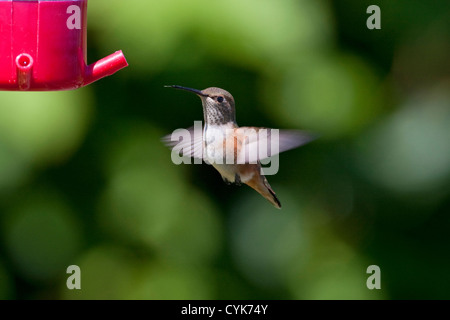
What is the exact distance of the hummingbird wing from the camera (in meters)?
3.44

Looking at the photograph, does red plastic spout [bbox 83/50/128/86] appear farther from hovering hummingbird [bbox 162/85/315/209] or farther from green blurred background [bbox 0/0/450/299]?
green blurred background [bbox 0/0/450/299]

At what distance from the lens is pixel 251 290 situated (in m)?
5.49

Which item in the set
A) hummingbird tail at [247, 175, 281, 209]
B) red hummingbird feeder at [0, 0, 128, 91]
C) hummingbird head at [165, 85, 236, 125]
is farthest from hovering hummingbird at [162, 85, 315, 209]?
red hummingbird feeder at [0, 0, 128, 91]

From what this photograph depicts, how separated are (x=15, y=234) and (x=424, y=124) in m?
2.93

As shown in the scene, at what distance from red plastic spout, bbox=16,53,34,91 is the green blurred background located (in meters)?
1.77

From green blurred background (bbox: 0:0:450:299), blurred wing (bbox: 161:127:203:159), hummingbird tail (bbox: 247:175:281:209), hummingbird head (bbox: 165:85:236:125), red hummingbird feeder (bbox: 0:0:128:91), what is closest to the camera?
red hummingbird feeder (bbox: 0:0:128:91)

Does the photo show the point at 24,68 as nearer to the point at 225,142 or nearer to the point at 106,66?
the point at 106,66

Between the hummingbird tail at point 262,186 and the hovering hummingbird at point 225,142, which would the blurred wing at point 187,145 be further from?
the hummingbird tail at point 262,186

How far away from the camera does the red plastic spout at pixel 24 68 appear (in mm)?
3342

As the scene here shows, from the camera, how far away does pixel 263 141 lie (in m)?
3.74

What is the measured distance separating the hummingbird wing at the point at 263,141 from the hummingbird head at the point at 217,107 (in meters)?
0.09

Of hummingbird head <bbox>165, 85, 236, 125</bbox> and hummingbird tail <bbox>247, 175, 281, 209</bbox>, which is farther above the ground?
hummingbird head <bbox>165, 85, 236, 125</bbox>

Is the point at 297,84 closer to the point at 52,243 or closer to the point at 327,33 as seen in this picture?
the point at 327,33

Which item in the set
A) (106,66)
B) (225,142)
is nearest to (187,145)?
(225,142)
